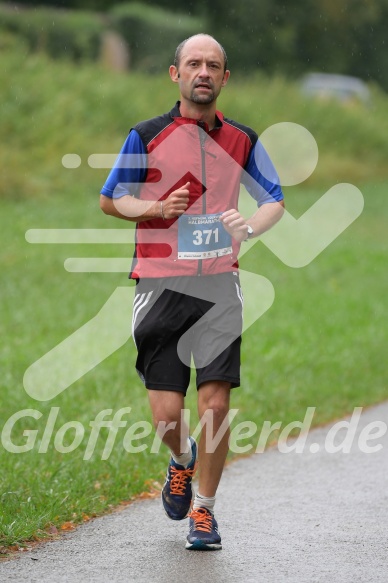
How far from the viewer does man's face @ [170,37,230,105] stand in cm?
561

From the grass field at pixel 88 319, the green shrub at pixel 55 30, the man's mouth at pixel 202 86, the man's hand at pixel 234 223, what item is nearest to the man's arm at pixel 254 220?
the man's hand at pixel 234 223

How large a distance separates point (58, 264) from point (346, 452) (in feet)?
29.9

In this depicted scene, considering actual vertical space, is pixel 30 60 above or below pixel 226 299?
above

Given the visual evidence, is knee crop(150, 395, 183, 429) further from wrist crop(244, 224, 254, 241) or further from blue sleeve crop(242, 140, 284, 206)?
blue sleeve crop(242, 140, 284, 206)

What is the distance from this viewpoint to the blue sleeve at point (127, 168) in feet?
18.5

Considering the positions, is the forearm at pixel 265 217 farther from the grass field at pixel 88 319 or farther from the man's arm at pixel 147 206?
the grass field at pixel 88 319

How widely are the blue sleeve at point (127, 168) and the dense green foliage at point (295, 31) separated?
35506mm

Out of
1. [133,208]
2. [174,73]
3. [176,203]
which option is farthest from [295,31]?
[176,203]

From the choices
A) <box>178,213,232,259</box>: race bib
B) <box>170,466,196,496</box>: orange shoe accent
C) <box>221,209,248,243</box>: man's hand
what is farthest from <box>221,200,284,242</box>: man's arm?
<box>170,466,196,496</box>: orange shoe accent

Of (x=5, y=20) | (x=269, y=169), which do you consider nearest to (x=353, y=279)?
(x=269, y=169)

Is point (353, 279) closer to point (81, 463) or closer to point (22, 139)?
point (22, 139)

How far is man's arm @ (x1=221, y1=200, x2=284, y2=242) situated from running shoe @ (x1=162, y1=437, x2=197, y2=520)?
3.63 feet

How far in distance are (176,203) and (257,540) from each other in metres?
1.59

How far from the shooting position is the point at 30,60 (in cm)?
2558
